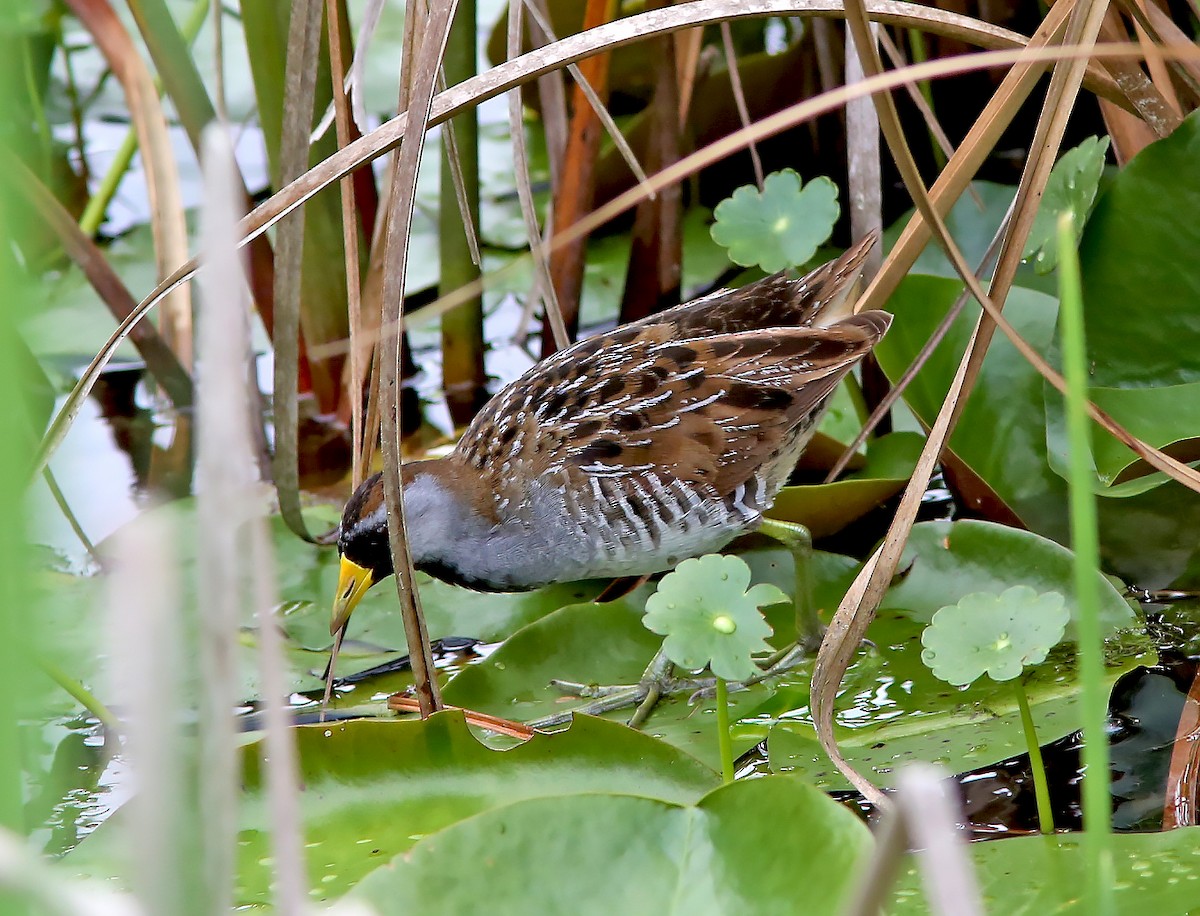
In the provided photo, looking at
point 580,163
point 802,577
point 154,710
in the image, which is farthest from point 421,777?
point 580,163

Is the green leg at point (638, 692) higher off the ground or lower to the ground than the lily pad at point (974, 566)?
lower

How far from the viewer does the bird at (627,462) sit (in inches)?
89.4

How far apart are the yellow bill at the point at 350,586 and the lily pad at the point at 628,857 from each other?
0.93m

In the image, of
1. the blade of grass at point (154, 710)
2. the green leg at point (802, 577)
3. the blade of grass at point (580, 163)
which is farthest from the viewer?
A: the blade of grass at point (580, 163)

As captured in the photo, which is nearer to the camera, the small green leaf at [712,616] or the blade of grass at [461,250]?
the small green leaf at [712,616]

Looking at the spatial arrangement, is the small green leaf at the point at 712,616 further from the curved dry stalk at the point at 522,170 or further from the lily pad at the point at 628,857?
the curved dry stalk at the point at 522,170

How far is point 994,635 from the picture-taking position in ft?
5.39

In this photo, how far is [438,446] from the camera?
9.87ft

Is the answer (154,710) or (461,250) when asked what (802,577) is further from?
(154,710)

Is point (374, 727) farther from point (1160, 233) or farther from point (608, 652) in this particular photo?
point (1160, 233)

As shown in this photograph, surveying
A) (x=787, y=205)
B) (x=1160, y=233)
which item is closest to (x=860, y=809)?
(x=1160, y=233)

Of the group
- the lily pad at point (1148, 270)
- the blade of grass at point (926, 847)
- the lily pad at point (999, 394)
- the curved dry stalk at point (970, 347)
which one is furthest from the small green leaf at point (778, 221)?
the blade of grass at point (926, 847)

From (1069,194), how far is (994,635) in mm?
894

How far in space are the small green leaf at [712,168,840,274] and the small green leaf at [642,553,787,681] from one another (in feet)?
3.09
